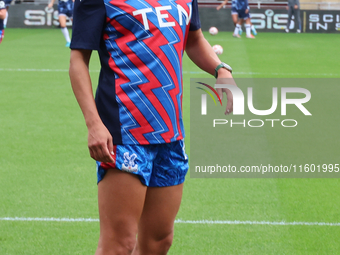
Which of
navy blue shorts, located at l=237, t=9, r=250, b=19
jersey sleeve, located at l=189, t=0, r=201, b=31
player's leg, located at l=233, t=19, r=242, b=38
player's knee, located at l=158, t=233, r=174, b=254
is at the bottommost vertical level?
player's leg, located at l=233, t=19, r=242, b=38

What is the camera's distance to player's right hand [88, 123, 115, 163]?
2.26m

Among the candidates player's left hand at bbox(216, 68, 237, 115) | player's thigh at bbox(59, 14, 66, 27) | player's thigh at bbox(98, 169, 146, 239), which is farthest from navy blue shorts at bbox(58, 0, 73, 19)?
player's thigh at bbox(98, 169, 146, 239)

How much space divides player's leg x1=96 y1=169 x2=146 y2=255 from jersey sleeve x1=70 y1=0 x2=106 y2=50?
1.83 ft

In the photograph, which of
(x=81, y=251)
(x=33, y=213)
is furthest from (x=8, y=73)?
(x=81, y=251)

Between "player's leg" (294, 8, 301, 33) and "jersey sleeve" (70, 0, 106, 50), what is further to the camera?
"player's leg" (294, 8, 301, 33)

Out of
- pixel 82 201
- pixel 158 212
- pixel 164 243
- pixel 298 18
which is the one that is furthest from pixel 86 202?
pixel 298 18

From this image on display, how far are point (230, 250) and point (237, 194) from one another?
1.16 metres

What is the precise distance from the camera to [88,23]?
2285 millimetres

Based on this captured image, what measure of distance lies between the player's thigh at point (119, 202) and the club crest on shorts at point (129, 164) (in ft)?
0.10

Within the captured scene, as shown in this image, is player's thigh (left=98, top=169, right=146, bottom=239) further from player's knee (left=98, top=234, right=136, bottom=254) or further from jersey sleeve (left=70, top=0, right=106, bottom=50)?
jersey sleeve (left=70, top=0, right=106, bottom=50)

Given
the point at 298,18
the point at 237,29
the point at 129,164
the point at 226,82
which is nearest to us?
the point at 129,164

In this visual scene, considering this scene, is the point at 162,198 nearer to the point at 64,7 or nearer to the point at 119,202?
the point at 119,202

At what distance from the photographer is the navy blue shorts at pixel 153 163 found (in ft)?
7.77

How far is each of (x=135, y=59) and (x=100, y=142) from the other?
0.39m
